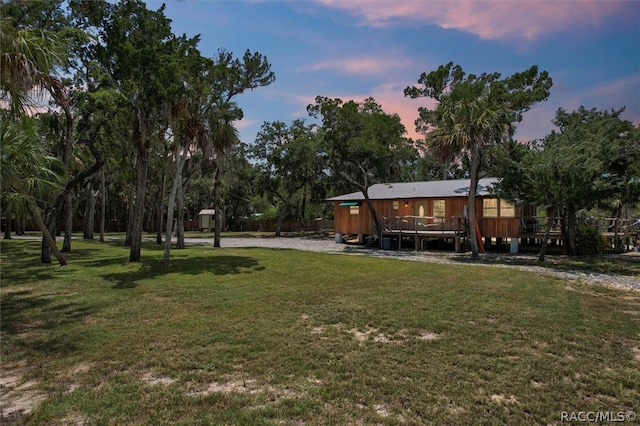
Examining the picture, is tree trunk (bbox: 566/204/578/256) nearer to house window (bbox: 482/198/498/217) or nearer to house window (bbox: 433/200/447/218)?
house window (bbox: 482/198/498/217)

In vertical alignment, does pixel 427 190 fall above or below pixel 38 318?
above

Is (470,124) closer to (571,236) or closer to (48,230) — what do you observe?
(571,236)

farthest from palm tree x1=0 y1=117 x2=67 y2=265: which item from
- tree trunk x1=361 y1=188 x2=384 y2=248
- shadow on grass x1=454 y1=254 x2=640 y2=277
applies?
tree trunk x1=361 y1=188 x2=384 y2=248

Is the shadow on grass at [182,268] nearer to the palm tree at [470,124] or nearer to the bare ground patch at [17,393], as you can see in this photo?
the bare ground patch at [17,393]

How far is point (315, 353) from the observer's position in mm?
4410

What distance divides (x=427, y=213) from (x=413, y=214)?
0.89 m

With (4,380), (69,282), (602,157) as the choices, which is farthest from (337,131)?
(4,380)

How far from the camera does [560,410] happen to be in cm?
315

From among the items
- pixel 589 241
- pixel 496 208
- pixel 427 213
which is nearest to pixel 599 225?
pixel 589 241

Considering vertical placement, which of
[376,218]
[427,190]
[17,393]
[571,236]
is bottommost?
[17,393]

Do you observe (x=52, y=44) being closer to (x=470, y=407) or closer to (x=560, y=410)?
(x=470, y=407)

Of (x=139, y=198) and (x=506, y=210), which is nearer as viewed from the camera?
(x=139, y=198)

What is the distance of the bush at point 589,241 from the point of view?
1800 centimetres

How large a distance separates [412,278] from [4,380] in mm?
8090
